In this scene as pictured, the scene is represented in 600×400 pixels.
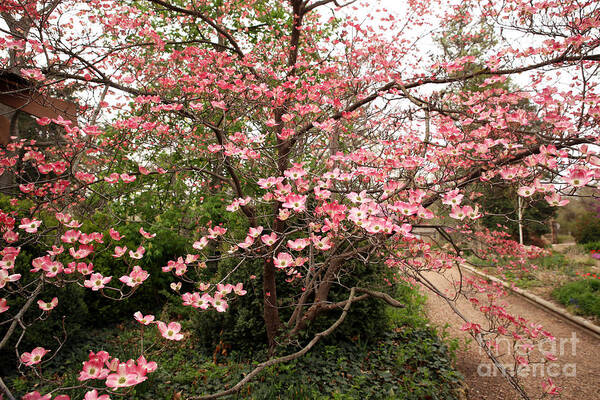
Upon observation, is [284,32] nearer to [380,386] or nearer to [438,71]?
[438,71]

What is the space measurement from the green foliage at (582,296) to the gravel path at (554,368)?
1.34ft

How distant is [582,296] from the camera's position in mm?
5340

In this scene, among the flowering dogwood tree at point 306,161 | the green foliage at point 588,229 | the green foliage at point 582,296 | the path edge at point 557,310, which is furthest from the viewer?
the green foliage at point 588,229

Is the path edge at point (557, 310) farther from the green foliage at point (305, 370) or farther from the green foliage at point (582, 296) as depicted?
the green foliage at point (305, 370)

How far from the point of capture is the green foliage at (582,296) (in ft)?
16.8

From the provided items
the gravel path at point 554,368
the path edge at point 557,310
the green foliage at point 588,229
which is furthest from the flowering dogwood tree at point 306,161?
the green foliage at point 588,229

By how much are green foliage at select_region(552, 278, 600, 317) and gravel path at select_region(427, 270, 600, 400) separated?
0.41 metres

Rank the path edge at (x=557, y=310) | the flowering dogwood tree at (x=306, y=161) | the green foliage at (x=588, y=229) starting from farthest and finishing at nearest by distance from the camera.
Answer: the green foliage at (x=588, y=229)
the path edge at (x=557, y=310)
the flowering dogwood tree at (x=306, y=161)

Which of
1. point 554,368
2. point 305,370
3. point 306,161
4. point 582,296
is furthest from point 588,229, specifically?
point 305,370

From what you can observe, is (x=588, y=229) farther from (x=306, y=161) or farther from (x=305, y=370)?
(x=305, y=370)

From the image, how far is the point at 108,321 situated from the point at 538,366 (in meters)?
6.03

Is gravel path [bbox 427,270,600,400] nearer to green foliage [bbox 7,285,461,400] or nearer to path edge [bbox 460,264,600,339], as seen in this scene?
path edge [bbox 460,264,600,339]

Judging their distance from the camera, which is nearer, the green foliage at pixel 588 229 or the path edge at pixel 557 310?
the path edge at pixel 557 310

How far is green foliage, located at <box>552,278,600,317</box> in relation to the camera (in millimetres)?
5117
